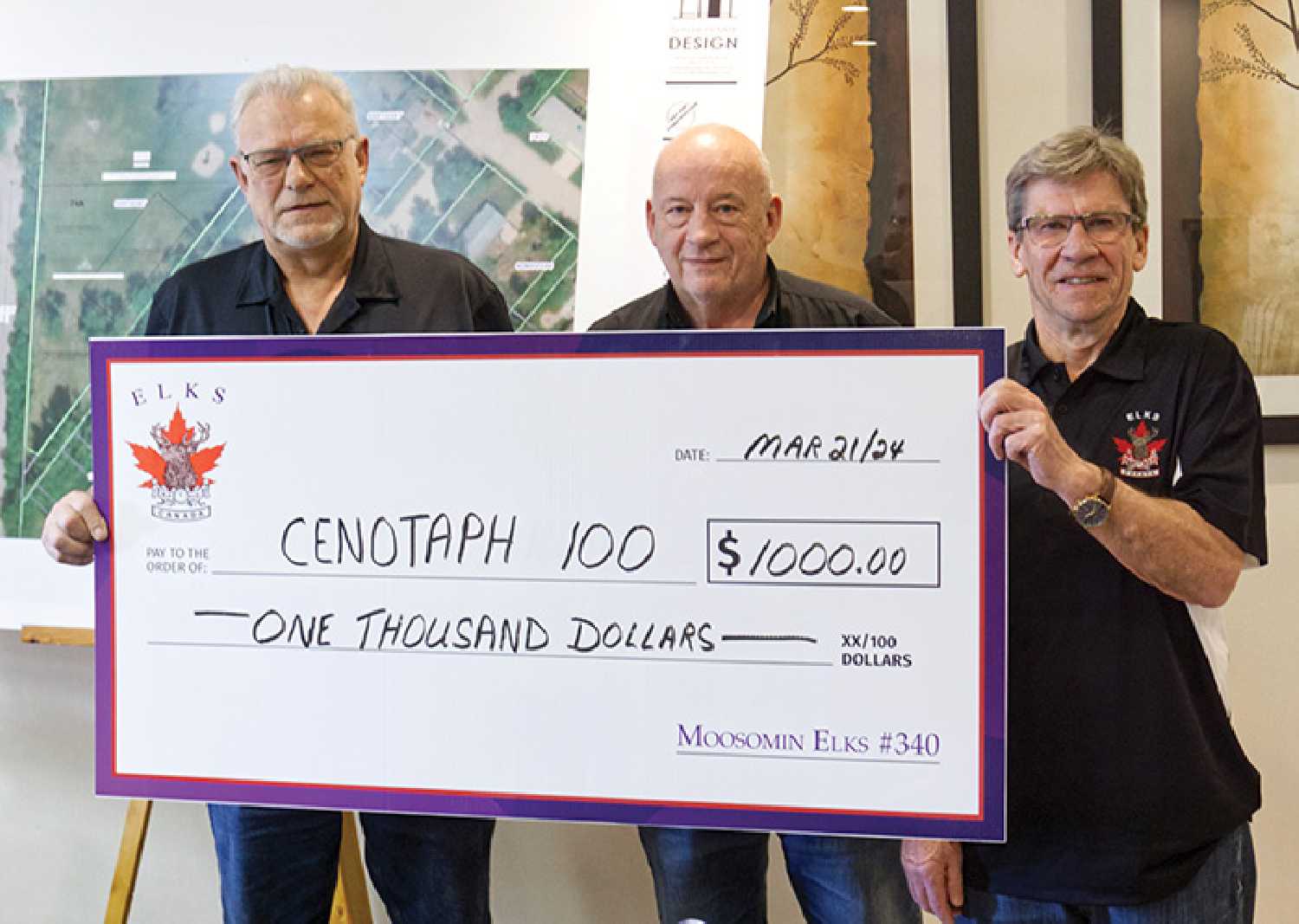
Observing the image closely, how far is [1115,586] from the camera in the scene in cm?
128

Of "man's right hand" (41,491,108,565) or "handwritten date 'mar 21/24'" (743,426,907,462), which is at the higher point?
"handwritten date 'mar 21/24'" (743,426,907,462)

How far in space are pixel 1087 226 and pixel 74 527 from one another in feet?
4.16

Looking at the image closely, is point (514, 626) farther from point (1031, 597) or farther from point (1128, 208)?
point (1128, 208)

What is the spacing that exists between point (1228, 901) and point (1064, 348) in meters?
0.65

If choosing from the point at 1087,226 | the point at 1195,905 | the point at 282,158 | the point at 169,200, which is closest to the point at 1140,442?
the point at 1087,226

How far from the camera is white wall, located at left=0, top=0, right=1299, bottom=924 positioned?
7.12ft

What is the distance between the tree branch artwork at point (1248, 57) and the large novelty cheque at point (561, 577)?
47.5 inches

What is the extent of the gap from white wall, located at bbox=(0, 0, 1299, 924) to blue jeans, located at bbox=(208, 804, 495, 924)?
815 mm

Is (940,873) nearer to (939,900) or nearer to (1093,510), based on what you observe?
(939,900)

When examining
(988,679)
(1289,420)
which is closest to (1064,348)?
(988,679)

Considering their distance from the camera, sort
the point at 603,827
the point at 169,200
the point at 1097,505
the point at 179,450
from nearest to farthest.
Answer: the point at 1097,505 < the point at 179,450 < the point at 169,200 < the point at 603,827

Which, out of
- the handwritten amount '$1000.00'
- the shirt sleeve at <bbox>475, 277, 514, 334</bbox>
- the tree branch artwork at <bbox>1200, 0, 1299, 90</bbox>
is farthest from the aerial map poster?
the tree branch artwork at <bbox>1200, 0, 1299, 90</bbox>

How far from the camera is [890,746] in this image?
51.8 inches

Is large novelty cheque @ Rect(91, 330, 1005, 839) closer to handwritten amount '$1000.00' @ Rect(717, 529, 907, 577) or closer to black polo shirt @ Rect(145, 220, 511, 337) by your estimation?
handwritten amount '$1000.00' @ Rect(717, 529, 907, 577)
